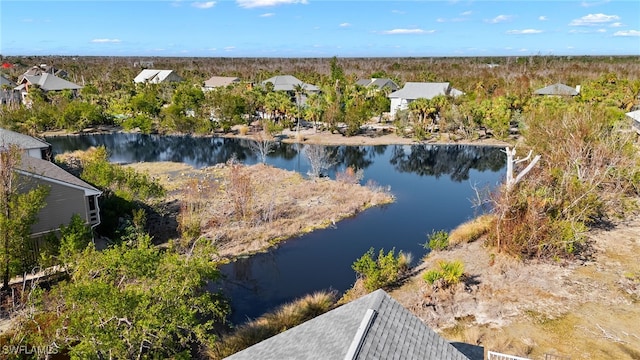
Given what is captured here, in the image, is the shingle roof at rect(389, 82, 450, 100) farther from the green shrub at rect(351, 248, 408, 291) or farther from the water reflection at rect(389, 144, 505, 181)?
the green shrub at rect(351, 248, 408, 291)

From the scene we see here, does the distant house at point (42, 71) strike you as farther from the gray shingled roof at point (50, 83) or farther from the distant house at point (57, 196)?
the distant house at point (57, 196)

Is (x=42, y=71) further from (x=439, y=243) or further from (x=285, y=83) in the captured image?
(x=439, y=243)

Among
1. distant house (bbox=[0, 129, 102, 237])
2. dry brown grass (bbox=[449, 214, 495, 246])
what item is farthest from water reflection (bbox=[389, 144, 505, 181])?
distant house (bbox=[0, 129, 102, 237])

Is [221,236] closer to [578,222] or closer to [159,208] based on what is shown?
[159,208]

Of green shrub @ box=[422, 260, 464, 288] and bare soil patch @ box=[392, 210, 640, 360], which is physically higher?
green shrub @ box=[422, 260, 464, 288]

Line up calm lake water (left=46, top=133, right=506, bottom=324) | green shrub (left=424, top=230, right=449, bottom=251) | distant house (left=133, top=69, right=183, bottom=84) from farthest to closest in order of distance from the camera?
1. distant house (left=133, top=69, right=183, bottom=84)
2. green shrub (left=424, top=230, right=449, bottom=251)
3. calm lake water (left=46, top=133, right=506, bottom=324)

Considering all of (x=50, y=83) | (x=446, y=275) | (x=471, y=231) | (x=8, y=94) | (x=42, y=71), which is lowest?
(x=471, y=231)

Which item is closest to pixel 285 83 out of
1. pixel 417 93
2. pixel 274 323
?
pixel 417 93

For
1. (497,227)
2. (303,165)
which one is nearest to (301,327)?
(497,227)
